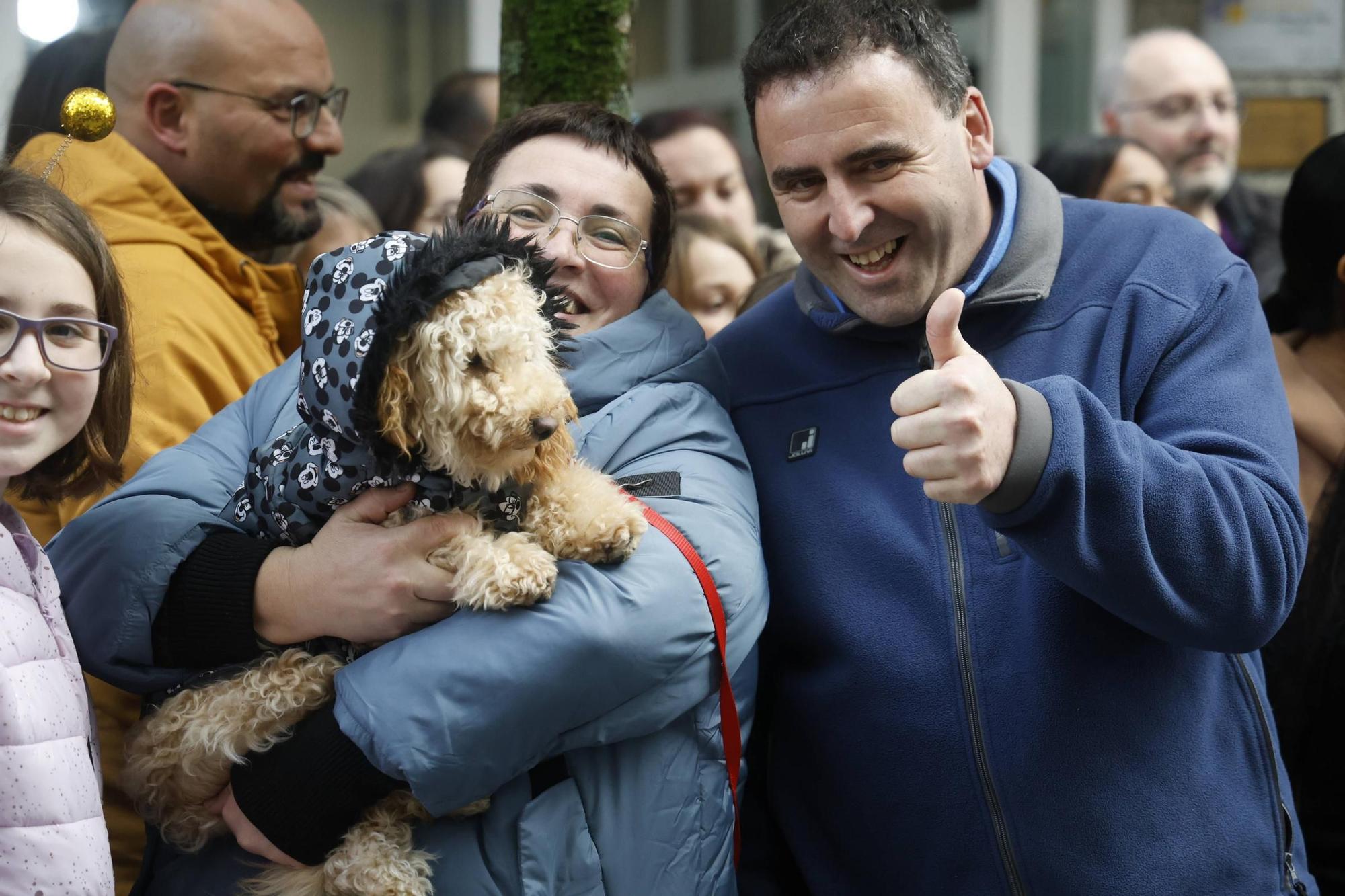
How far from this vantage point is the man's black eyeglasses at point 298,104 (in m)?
3.60

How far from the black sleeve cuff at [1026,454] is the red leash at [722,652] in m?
0.49

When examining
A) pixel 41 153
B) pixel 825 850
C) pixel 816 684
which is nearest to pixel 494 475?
pixel 816 684

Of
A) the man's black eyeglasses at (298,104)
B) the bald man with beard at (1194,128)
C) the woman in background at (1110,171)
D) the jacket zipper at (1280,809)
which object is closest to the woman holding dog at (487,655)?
the jacket zipper at (1280,809)

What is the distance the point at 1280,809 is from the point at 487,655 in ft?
4.93

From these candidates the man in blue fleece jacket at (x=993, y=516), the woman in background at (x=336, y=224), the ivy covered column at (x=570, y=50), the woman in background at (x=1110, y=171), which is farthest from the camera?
the woman in background at (x=1110, y=171)

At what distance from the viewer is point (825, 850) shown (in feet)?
8.86

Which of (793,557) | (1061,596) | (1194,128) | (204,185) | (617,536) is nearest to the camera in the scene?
A: (617,536)

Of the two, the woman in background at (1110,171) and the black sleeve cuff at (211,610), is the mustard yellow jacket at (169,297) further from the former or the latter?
the woman in background at (1110,171)

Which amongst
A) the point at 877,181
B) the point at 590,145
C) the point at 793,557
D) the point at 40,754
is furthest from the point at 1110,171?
the point at 40,754

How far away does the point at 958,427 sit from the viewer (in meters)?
2.01

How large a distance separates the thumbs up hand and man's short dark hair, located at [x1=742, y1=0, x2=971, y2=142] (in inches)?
27.5

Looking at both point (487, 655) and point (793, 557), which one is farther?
point (793, 557)

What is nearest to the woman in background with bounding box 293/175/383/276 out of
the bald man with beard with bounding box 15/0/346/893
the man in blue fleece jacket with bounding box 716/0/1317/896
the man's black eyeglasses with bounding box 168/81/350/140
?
the bald man with beard with bounding box 15/0/346/893

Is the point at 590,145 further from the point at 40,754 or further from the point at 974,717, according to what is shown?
the point at 40,754
